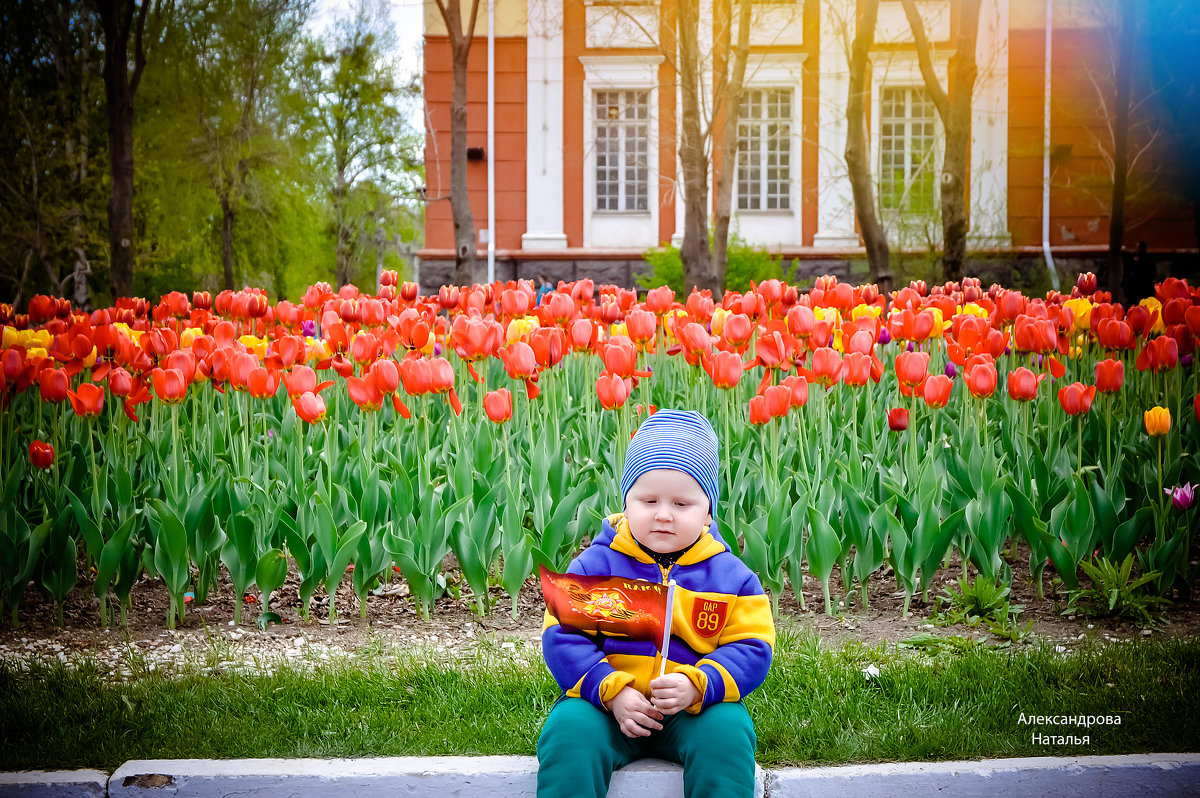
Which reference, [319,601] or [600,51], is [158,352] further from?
[600,51]

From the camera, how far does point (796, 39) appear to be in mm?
21062

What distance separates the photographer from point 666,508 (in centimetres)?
242

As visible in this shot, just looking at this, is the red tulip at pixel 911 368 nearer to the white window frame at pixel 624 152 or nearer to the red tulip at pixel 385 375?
the red tulip at pixel 385 375

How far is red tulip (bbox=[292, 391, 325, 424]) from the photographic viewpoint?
3773mm

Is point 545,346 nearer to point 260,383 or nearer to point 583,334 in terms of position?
point 583,334

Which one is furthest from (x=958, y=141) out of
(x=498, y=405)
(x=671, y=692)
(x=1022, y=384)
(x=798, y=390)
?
(x=671, y=692)

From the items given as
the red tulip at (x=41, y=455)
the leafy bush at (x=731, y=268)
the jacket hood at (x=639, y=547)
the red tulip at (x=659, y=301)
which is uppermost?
the leafy bush at (x=731, y=268)

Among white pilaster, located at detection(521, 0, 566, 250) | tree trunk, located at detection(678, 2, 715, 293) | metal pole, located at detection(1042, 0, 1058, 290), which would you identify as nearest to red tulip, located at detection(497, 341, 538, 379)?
tree trunk, located at detection(678, 2, 715, 293)

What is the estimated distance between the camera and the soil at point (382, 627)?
11.5 feet

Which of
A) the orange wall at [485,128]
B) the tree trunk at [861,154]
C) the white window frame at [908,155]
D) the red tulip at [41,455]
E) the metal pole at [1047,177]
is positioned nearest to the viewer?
the red tulip at [41,455]

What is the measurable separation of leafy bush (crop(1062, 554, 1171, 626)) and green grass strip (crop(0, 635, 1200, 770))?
229 millimetres

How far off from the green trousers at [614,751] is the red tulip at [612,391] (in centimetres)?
156

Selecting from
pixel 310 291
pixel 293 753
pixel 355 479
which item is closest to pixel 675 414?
pixel 293 753

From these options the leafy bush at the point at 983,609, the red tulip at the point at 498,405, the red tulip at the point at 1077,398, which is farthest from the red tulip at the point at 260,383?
the red tulip at the point at 1077,398
